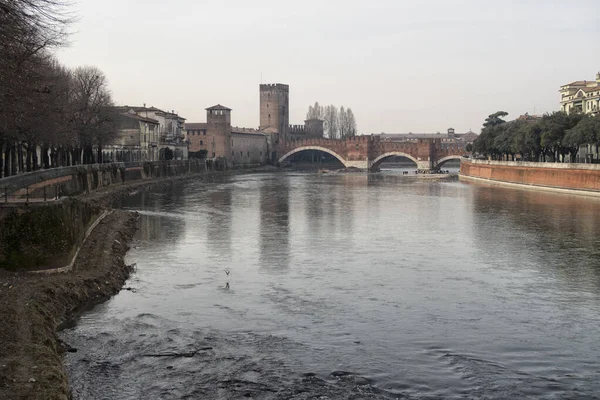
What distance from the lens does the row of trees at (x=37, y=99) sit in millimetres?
13391

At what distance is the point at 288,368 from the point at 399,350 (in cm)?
197

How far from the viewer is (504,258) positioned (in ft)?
66.7

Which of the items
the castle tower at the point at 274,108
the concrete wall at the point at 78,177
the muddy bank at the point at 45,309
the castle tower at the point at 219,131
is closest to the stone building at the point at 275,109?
the castle tower at the point at 274,108

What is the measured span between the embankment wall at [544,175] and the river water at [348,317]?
16264 mm

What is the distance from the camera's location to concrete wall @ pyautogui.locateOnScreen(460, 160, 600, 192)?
41.8 meters

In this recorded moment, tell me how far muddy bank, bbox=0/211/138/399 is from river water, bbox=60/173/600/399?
18.4 inches

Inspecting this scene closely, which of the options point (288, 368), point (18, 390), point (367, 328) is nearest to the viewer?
point (18, 390)

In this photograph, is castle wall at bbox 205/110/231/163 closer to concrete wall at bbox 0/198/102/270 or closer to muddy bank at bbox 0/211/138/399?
Answer: muddy bank at bbox 0/211/138/399

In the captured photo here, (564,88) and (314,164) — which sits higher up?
(564,88)

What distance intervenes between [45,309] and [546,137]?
140ft

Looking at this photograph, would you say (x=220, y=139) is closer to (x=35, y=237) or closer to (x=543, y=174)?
(x=543, y=174)

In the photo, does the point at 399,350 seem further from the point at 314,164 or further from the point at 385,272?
the point at 314,164

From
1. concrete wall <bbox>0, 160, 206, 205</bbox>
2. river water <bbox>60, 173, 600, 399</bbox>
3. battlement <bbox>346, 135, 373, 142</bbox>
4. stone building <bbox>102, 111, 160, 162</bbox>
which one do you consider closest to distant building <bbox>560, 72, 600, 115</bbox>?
battlement <bbox>346, 135, 373, 142</bbox>

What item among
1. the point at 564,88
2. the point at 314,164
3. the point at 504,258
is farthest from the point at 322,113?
the point at 504,258
